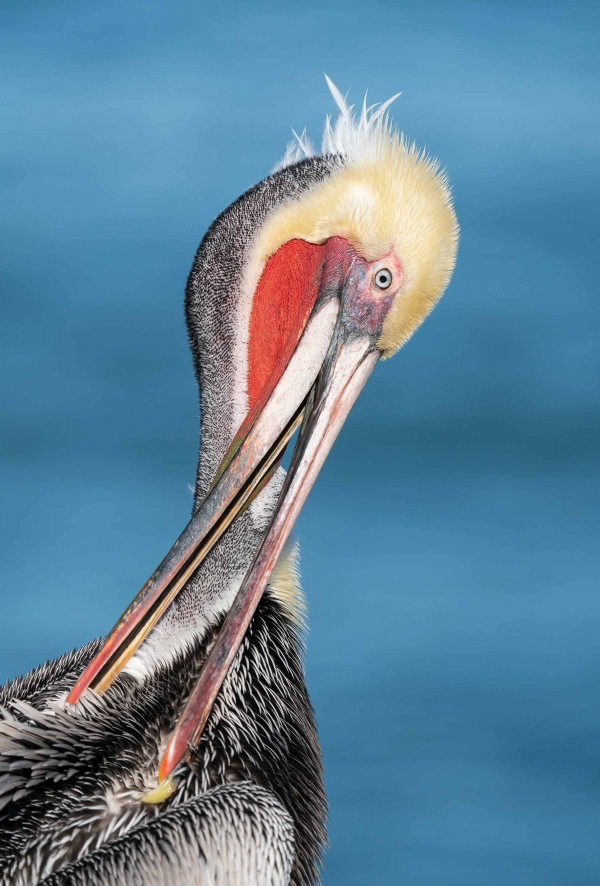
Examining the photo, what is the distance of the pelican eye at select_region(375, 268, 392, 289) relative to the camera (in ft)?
9.98

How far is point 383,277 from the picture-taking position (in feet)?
9.99

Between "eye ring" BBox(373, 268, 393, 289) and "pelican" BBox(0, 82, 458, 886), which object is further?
"eye ring" BBox(373, 268, 393, 289)

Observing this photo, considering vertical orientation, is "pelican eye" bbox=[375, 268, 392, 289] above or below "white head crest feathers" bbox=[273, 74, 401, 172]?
below

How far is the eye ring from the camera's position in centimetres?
304

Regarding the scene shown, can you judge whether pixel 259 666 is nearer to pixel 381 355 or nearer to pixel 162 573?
pixel 162 573

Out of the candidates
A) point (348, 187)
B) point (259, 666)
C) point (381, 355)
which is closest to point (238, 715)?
point (259, 666)

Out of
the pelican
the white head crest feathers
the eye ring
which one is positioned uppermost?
the white head crest feathers

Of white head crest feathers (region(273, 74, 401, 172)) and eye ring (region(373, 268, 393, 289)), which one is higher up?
white head crest feathers (region(273, 74, 401, 172))

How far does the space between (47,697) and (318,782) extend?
0.65 m

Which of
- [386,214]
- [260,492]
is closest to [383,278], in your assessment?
[386,214]

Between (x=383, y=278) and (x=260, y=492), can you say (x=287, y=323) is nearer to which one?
(x=383, y=278)

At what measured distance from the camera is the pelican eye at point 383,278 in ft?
9.98

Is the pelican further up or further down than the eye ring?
further down

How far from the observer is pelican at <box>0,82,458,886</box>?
9.28 ft
